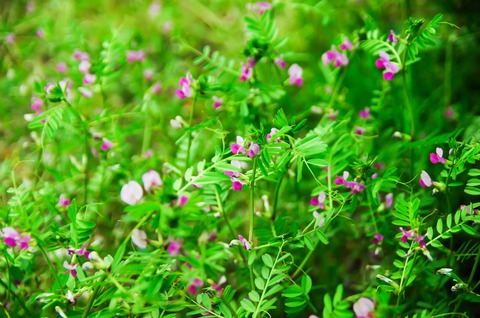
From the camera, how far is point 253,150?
117cm

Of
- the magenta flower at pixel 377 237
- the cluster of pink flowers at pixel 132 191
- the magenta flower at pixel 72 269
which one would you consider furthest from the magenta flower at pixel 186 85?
the magenta flower at pixel 377 237

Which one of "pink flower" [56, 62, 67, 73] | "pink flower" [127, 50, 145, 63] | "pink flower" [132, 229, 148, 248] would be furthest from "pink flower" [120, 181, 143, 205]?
"pink flower" [56, 62, 67, 73]

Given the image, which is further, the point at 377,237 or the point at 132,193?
the point at 377,237

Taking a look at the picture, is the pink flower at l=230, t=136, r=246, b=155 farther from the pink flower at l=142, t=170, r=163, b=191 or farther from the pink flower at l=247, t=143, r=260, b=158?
the pink flower at l=142, t=170, r=163, b=191

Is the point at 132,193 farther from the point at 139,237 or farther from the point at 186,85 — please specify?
the point at 186,85

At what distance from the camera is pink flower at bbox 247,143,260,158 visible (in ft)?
3.82

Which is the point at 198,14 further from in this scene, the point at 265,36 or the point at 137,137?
the point at 265,36

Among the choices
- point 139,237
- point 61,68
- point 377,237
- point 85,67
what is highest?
point 85,67

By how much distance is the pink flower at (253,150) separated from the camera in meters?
1.16

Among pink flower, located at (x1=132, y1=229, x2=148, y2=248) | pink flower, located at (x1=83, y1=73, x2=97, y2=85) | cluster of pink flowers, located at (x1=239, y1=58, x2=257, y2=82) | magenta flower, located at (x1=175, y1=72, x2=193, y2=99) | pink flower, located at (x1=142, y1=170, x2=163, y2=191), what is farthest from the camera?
pink flower, located at (x1=83, y1=73, x2=97, y2=85)

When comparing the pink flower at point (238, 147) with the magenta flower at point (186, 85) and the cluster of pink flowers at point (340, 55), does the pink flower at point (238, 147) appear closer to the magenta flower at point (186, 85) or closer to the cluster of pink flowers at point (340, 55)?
the magenta flower at point (186, 85)

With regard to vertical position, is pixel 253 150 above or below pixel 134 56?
above

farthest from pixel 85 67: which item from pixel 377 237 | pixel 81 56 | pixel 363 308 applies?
pixel 363 308

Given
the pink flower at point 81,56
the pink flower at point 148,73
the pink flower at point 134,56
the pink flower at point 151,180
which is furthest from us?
the pink flower at point 148,73
